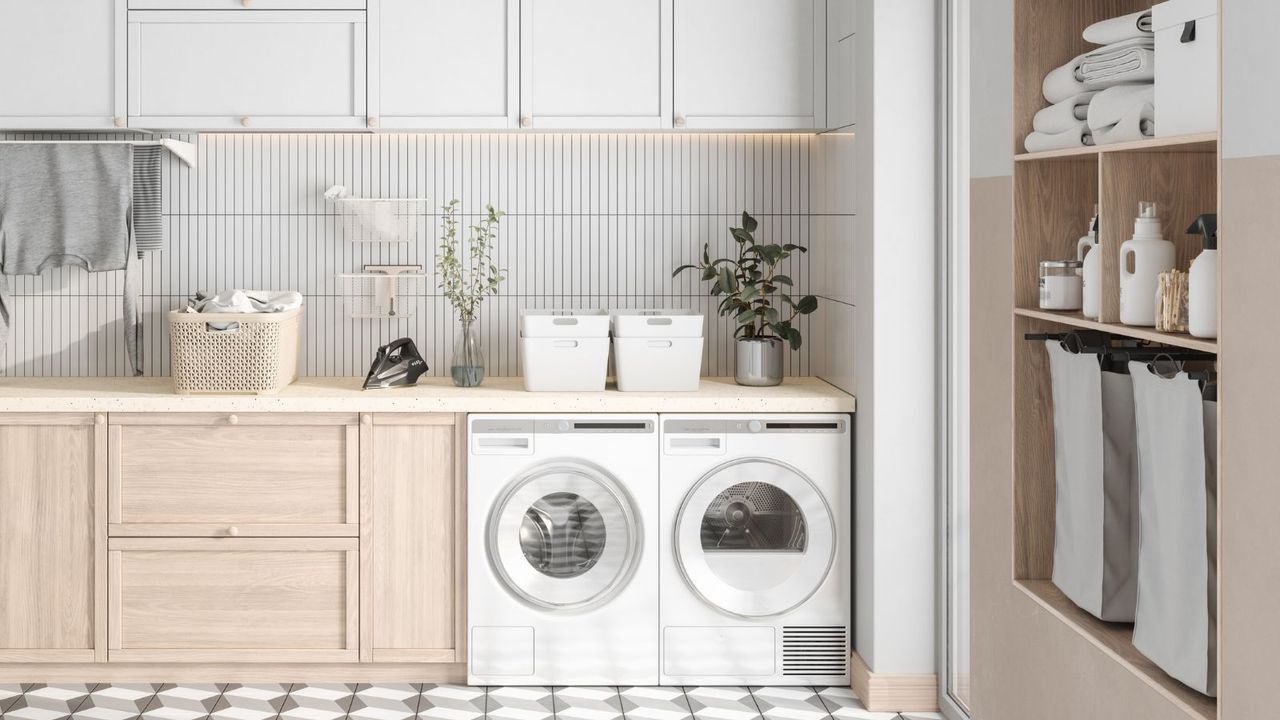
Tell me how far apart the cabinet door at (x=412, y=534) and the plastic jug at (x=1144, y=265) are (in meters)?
1.97

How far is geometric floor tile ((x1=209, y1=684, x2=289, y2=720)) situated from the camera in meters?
3.19

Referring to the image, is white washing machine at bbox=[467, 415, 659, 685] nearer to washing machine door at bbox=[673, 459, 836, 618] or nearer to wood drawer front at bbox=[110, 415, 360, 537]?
washing machine door at bbox=[673, 459, 836, 618]

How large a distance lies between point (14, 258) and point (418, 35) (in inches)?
57.2

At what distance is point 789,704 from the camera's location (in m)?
3.33

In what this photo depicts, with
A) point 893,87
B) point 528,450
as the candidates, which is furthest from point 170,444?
point 893,87

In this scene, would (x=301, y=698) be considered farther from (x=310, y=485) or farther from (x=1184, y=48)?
(x=1184, y=48)

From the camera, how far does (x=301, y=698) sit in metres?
3.33

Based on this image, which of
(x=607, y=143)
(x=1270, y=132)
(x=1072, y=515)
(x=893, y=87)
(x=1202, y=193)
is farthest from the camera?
(x=607, y=143)

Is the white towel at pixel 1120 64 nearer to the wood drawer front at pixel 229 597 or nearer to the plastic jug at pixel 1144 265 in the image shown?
the plastic jug at pixel 1144 265

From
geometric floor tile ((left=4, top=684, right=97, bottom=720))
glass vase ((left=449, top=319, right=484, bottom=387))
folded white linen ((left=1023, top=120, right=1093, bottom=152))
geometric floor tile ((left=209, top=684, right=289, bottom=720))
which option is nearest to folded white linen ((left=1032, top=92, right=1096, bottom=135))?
folded white linen ((left=1023, top=120, right=1093, bottom=152))

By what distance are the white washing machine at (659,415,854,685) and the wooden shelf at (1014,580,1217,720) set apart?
3.42ft

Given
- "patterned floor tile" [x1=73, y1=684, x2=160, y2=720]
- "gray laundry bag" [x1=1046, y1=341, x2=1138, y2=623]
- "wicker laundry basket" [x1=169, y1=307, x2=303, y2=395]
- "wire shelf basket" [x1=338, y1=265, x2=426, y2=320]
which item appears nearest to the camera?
"gray laundry bag" [x1=1046, y1=341, x2=1138, y2=623]

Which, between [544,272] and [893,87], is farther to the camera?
[544,272]

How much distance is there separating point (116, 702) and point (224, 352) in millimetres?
1045
